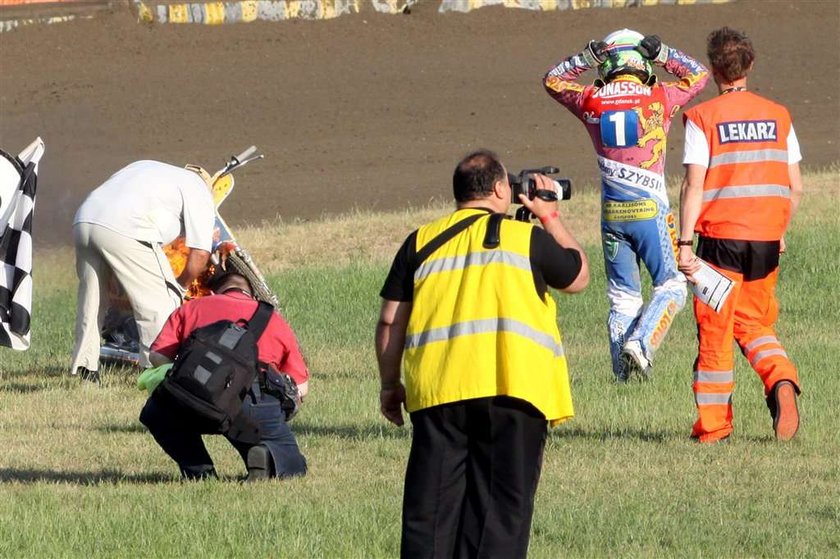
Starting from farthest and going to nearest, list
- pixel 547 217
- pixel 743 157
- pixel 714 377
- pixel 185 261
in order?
pixel 185 261 < pixel 714 377 < pixel 743 157 < pixel 547 217

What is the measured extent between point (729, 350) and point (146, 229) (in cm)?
427

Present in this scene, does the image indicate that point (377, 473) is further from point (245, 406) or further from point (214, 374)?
point (214, 374)

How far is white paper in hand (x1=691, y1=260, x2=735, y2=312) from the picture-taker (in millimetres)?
8859

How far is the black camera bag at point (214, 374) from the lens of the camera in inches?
313

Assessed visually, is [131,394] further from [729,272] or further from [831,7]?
[831,7]

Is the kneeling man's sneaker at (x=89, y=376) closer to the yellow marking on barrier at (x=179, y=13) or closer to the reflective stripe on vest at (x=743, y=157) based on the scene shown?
the reflective stripe on vest at (x=743, y=157)

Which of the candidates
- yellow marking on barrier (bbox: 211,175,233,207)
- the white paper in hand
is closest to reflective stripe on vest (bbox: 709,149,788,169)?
the white paper in hand

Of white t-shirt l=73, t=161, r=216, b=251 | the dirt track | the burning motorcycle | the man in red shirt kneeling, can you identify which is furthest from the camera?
the dirt track

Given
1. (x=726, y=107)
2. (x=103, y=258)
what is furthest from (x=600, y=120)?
(x=103, y=258)

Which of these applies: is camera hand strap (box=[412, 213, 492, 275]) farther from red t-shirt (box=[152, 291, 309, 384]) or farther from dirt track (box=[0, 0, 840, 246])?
dirt track (box=[0, 0, 840, 246])

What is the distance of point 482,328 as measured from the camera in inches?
238

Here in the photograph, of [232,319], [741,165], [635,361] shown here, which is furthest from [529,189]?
[635,361]

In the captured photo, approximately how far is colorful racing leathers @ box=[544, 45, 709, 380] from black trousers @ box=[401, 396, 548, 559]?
17.1 ft

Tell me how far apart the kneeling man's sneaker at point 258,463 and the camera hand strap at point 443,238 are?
2560 millimetres
